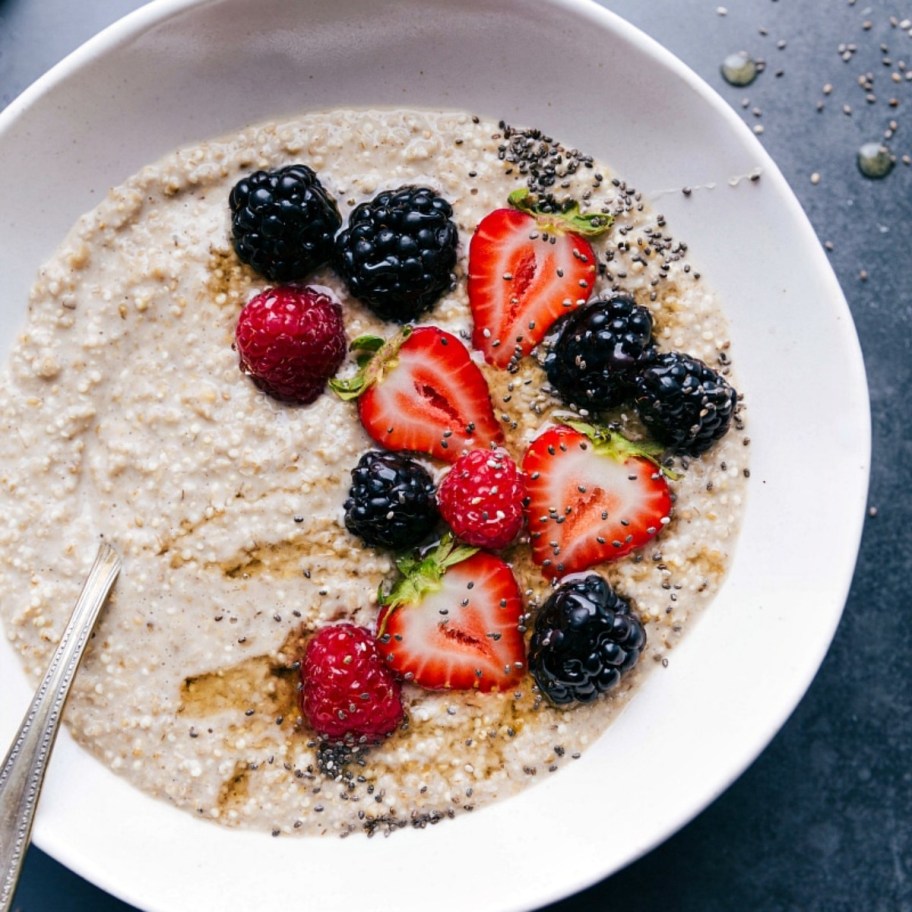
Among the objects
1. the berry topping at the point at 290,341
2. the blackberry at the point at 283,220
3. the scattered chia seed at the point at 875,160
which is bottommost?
the scattered chia seed at the point at 875,160

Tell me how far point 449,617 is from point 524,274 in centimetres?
69

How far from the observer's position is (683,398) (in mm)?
1771

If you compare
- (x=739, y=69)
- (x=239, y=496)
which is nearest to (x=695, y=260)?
(x=739, y=69)

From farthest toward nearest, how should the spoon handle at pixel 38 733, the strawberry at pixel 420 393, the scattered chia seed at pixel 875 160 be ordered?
the scattered chia seed at pixel 875 160 < the strawberry at pixel 420 393 < the spoon handle at pixel 38 733

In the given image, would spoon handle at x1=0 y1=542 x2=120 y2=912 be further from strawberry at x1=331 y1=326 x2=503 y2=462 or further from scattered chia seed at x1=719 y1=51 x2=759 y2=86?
scattered chia seed at x1=719 y1=51 x2=759 y2=86

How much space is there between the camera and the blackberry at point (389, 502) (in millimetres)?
1771

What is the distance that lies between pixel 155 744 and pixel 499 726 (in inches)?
27.1

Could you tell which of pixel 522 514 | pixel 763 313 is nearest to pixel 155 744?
pixel 522 514

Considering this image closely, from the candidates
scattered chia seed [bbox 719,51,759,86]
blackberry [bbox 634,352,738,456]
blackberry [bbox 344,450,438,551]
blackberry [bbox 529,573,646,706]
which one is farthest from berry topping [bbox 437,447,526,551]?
scattered chia seed [bbox 719,51,759,86]

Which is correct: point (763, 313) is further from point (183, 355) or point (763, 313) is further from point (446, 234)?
point (183, 355)

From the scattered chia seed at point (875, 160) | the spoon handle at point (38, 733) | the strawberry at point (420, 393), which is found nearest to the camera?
the spoon handle at point (38, 733)

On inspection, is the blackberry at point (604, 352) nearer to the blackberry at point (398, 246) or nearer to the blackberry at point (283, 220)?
the blackberry at point (398, 246)

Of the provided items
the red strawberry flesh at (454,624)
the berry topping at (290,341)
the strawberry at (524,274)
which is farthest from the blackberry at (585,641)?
the berry topping at (290,341)

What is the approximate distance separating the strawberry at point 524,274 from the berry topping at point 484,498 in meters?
0.25
